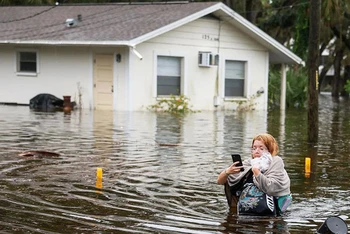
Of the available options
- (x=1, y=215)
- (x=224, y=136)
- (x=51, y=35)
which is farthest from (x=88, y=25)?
(x=1, y=215)

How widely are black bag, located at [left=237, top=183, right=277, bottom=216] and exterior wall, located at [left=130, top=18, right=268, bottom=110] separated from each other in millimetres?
19266

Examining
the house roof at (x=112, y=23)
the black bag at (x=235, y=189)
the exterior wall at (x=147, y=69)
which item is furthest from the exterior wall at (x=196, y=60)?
the black bag at (x=235, y=189)

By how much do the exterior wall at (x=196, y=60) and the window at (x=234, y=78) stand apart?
25 cm

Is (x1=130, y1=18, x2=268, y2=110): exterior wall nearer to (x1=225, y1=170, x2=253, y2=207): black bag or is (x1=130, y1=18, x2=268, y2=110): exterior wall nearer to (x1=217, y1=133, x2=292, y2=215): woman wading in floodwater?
(x1=225, y1=170, x2=253, y2=207): black bag

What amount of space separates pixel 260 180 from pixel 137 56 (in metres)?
19.2

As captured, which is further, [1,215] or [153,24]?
[153,24]

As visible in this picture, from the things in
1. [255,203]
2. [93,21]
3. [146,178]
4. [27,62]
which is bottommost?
[146,178]

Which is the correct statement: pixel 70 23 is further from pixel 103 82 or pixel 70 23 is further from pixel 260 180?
pixel 260 180

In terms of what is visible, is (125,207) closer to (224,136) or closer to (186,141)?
(186,141)

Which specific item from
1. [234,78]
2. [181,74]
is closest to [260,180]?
[181,74]

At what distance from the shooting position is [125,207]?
868 cm

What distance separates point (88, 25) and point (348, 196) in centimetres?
2094

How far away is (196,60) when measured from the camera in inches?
1166

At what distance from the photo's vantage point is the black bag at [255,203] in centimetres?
835
